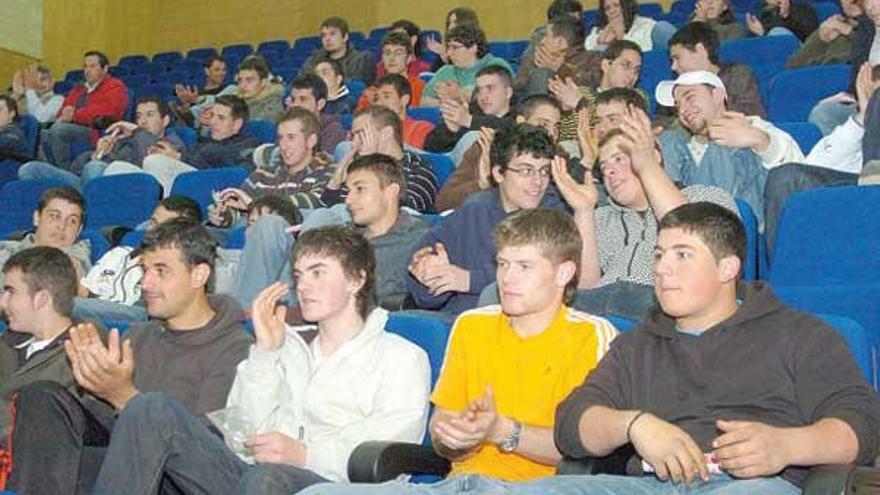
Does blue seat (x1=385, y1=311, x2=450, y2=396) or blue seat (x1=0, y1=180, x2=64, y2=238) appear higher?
blue seat (x1=0, y1=180, x2=64, y2=238)

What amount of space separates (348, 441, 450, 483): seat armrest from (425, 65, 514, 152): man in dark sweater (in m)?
3.48

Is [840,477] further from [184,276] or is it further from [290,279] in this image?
[290,279]

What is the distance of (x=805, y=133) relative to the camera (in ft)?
16.6

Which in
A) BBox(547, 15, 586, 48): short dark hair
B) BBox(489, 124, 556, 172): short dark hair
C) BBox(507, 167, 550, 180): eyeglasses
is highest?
BBox(547, 15, 586, 48): short dark hair

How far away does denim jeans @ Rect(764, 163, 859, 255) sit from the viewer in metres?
4.07

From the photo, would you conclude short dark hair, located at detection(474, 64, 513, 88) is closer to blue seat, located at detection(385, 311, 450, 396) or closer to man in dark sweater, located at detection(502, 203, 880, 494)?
blue seat, located at detection(385, 311, 450, 396)

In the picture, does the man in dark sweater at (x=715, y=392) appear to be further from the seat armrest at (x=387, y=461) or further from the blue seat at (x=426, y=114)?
the blue seat at (x=426, y=114)

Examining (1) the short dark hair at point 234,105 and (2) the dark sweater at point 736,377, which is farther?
(1) the short dark hair at point 234,105

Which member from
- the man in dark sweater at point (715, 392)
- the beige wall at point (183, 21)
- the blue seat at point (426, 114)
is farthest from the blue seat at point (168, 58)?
the man in dark sweater at point (715, 392)

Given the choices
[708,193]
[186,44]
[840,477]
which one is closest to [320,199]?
[708,193]

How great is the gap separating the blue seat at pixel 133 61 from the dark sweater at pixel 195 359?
7.70 metres

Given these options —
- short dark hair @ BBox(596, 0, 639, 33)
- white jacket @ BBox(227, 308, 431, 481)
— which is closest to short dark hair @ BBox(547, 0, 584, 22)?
short dark hair @ BBox(596, 0, 639, 33)

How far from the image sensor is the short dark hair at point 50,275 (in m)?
4.06

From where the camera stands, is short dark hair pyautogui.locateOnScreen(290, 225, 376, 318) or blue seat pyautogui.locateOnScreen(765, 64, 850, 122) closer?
short dark hair pyautogui.locateOnScreen(290, 225, 376, 318)
